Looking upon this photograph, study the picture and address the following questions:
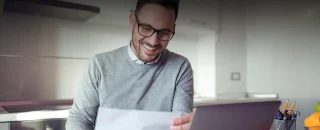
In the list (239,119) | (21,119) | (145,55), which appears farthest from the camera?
(21,119)

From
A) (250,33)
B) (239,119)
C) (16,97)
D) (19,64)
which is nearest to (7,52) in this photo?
(19,64)

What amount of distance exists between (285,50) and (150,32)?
42.7 inches

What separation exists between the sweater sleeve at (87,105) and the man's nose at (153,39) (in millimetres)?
202

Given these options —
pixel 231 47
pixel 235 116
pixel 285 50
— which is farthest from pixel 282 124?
pixel 231 47

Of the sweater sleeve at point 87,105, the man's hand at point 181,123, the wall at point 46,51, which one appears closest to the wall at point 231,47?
the wall at point 46,51

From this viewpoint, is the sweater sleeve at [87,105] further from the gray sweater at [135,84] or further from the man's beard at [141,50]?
the man's beard at [141,50]

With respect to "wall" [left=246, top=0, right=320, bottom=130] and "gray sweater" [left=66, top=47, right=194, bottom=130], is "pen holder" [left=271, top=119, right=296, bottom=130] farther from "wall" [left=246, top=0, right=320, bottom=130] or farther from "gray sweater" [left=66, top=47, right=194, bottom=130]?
"wall" [left=246, top=0, right=320, bottom=130]

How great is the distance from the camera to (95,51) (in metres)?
1.43

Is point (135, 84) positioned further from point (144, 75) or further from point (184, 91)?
point (184, 91)

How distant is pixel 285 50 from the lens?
1637mm

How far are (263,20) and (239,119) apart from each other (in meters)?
1.43

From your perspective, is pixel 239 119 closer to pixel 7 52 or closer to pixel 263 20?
pixel 7 52

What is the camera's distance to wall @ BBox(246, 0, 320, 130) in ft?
4.69

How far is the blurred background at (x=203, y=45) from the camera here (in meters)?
1.25
